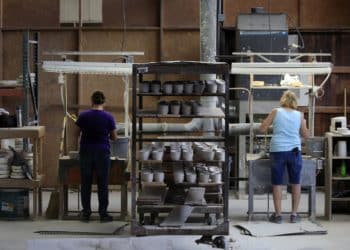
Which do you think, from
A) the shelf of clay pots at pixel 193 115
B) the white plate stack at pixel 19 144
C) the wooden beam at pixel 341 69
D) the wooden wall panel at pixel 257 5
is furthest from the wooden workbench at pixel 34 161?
the wooden beam at pixel 341 69

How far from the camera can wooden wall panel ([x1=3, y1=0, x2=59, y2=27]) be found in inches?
430

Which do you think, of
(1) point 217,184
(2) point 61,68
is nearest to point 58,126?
(2) point 61,68

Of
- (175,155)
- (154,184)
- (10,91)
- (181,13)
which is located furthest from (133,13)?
(175,155)

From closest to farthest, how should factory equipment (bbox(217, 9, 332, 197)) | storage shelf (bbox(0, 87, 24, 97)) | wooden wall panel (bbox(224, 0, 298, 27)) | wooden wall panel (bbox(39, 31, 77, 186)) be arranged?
1. storage shelf (bbox(0, 87, 24, 97))
2. factory equipment (bbox(217, 9, 332, 197))
3. wooden wall panel (bbox(39, 31, 77, 186))
4. wooden wall panel (bbox(224, 0, 298, 27))

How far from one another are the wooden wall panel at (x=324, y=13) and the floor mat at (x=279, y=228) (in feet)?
13.2

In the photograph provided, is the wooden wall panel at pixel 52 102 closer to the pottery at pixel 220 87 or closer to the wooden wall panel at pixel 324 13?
the wooden wall panel at pixel 324 13

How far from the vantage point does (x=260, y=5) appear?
11023 mm

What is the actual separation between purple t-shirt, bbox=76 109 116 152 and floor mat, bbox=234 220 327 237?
5.89 feet

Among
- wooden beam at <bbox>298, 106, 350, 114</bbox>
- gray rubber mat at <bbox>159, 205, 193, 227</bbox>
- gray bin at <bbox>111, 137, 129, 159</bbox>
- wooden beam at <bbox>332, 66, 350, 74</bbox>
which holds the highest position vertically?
wooden beam at <bbox>332, 66, 350, 74</bbox>

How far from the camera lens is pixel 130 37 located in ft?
35.5

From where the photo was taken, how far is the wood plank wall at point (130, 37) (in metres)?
10.8

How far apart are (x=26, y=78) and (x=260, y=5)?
4133 mm

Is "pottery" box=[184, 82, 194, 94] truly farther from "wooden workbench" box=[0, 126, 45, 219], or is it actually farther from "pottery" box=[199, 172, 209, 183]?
"wooden workbench" box=[0, 126, 45, 219]

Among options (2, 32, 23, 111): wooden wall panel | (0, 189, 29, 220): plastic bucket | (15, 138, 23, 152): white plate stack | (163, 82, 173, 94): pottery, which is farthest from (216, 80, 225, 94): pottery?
(2, 32, 23, 111): wooden wall panel
